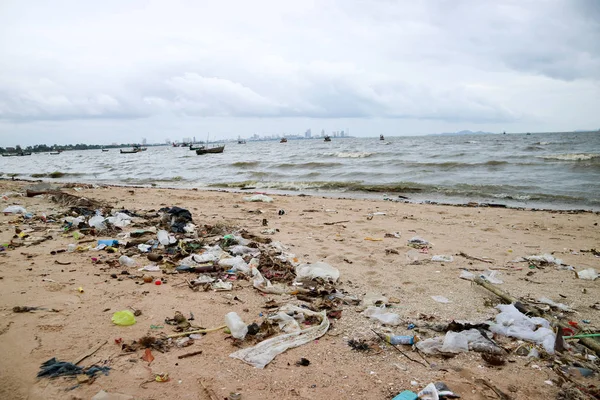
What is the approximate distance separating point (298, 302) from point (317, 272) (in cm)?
69

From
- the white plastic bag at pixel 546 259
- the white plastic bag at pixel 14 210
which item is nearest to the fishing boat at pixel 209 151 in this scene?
the white plastic bag at pixel 14 210

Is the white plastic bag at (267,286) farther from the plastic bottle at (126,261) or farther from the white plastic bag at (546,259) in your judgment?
the white plastic bag at (546,259)

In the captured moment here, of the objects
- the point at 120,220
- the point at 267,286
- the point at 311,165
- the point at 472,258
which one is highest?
the point at 311,165

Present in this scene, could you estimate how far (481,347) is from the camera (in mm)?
2553

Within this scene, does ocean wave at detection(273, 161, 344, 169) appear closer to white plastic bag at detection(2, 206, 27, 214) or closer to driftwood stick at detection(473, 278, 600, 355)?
white plastic bag at detection(2, 206, 27, 214)

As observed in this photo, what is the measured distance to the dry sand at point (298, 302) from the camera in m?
2.13

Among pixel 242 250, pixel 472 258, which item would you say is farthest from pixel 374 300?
pixel 472 258

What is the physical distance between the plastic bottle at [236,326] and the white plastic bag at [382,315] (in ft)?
3.61

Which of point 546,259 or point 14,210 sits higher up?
point 14,210

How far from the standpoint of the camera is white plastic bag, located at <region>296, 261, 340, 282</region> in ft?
12.8

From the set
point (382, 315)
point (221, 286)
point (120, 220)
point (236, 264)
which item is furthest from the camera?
point (120, 220)

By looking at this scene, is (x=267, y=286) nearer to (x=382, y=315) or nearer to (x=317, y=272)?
(x=317, y=272)

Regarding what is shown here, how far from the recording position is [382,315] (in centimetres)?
303

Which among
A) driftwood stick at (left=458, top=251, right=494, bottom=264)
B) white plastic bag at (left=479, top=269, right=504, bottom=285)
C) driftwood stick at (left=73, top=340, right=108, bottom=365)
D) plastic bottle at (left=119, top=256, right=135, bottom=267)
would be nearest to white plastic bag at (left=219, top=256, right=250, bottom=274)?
plastic bottle at (left=119, top=256, right=135, bottom=267)
